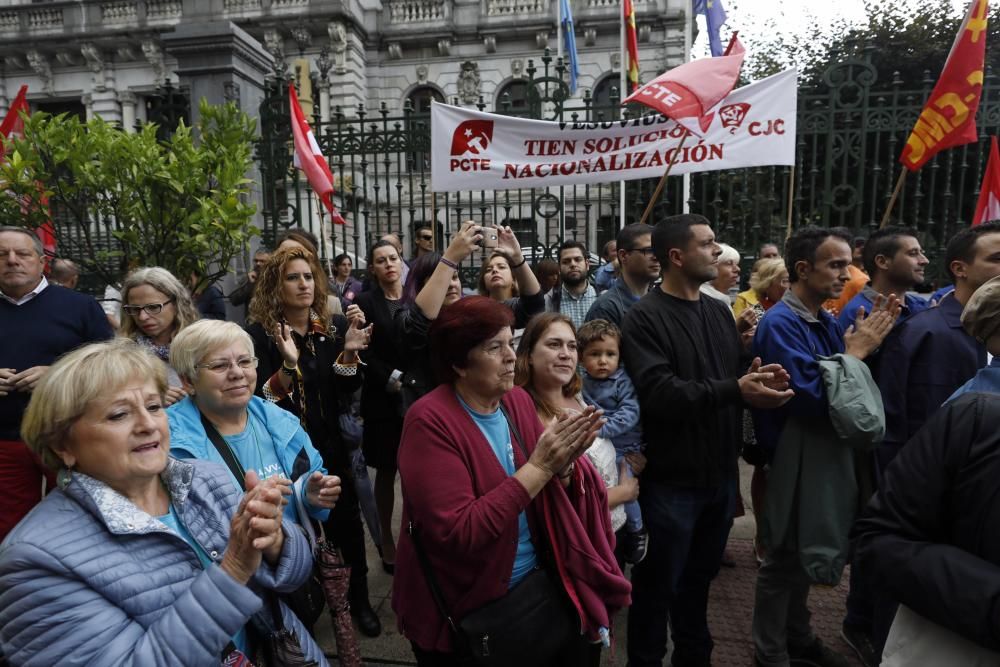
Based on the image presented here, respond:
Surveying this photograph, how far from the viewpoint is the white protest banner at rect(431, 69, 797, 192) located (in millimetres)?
5148

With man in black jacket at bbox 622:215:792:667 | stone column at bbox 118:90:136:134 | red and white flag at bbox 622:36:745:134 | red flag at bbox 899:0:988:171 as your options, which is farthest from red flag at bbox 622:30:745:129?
stone column at bbox 118:90:136:134

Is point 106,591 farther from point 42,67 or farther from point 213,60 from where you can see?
Result: point 42,67

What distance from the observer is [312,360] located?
3.16m

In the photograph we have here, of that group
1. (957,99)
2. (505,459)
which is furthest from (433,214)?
(957,99)

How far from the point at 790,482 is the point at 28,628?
279cm

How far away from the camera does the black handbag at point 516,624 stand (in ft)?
5.97

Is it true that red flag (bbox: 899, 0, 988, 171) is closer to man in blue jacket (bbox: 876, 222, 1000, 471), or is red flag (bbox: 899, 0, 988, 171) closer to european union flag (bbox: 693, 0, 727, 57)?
man in blue jacket (bbox: 876, 222, 1000, 471)

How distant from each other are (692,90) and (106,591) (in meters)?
4.84

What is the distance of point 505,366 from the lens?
2.03m

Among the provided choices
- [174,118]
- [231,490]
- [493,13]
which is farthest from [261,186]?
[493,13]

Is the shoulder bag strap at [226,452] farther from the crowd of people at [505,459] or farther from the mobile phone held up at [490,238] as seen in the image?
the mobile phone held up at [490,238]

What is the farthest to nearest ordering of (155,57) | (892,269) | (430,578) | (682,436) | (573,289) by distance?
(155,57) < (573,289) < (892,269) < (682,436) < (430,578)

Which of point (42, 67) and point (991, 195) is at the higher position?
point (42, 67)

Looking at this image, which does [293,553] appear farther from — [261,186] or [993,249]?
[261,186]
